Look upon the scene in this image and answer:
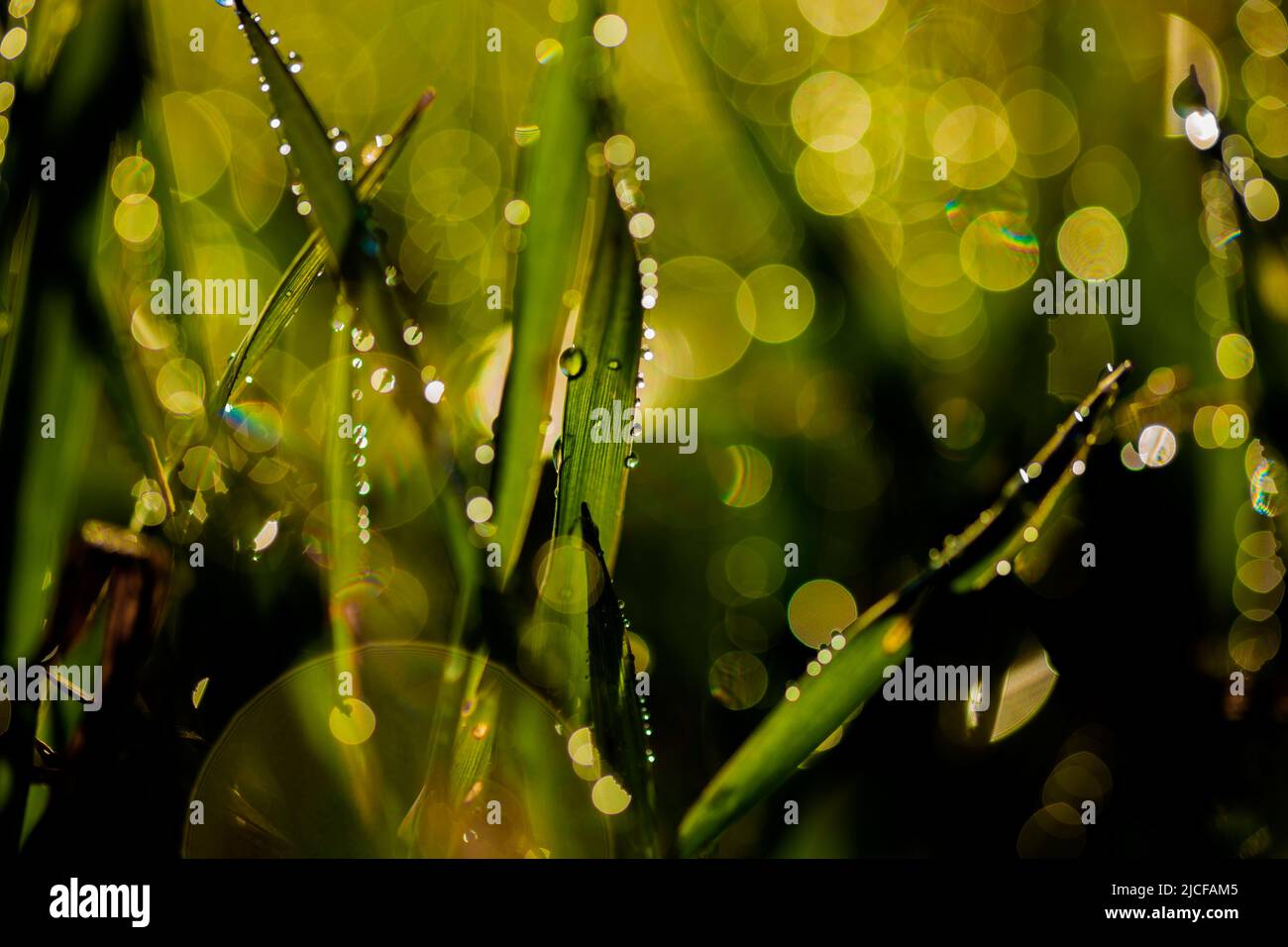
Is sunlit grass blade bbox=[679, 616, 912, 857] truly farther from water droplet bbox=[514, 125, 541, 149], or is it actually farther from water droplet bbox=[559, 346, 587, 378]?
water droplet bbox=[514, 125, 541, 149]

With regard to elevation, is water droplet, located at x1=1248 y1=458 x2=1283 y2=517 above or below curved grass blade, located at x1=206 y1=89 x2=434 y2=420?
below

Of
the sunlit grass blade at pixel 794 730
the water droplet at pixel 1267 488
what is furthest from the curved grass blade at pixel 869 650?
the water droplet at pixel 1267 488

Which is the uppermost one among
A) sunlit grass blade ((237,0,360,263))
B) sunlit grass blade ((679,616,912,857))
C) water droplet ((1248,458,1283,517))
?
sunlit grass blade ((237,0,360,263))

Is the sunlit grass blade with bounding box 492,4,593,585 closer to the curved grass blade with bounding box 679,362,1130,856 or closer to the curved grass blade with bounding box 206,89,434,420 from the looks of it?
the curved grass blade with bounding box 206,89,434,420

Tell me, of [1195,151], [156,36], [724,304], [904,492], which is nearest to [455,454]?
[724,304]

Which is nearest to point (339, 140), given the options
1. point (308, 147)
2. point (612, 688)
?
point (308, 147)

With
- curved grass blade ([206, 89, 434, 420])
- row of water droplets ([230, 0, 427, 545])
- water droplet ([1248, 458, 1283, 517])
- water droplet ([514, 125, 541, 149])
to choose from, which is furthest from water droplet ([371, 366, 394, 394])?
water droplet ([1248, 458, 1283, 517])

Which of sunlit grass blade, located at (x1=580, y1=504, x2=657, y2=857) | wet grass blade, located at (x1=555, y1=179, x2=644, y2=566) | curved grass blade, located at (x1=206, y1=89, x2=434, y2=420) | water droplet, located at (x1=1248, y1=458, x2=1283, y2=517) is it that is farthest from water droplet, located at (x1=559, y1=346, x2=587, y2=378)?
water droplet, located at (x1=1248, y1=458, x2=1283, y2=517)

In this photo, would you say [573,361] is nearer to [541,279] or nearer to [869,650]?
[541,279]
